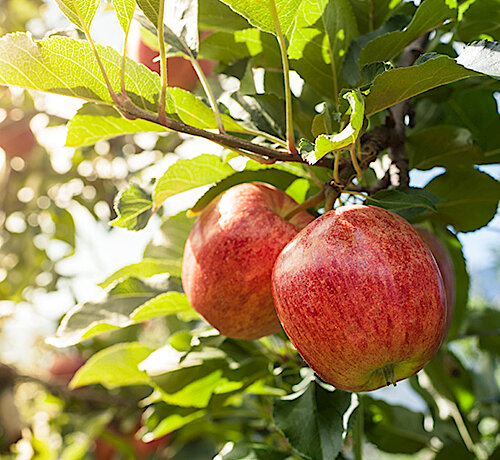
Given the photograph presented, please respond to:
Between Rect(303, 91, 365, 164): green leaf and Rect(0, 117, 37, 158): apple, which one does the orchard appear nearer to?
Rect(303, 91, 365, 164): green leaf

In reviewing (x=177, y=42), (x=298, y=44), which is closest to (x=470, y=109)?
(x=298, y=44)

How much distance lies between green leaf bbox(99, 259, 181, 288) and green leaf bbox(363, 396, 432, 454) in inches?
19.3

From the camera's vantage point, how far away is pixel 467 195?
2.47 ft

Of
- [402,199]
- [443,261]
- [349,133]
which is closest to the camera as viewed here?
[349,133]

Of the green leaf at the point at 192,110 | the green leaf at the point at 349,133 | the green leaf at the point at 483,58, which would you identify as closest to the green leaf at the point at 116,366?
the green leaf at the point at 192,110

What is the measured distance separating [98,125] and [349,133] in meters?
0.31

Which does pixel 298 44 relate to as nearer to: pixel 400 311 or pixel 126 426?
pixel 400 311

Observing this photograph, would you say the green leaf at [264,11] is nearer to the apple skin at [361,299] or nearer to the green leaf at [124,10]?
the green leaf at [124,10]

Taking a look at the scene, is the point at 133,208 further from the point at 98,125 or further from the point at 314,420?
the point at 314,420

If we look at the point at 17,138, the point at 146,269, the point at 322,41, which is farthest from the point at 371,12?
the point at 17,138

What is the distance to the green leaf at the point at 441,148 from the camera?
2.24 ft

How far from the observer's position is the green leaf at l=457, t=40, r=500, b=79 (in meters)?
0.43

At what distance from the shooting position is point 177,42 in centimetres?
62

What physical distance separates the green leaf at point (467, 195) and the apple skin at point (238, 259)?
247 millimetres
